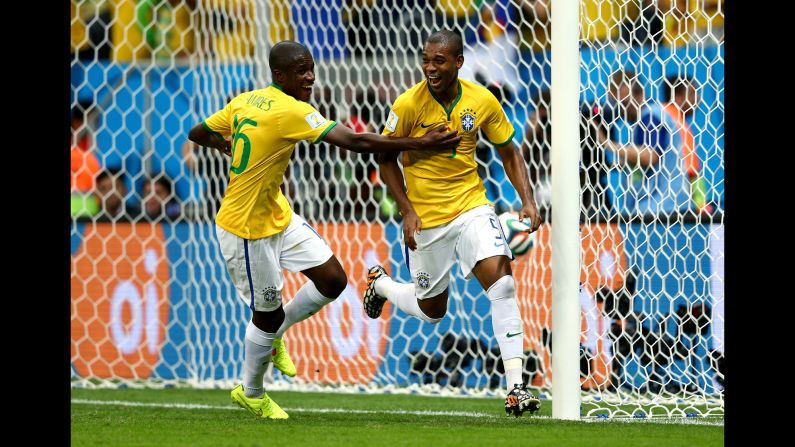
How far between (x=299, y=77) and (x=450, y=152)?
3.00ft

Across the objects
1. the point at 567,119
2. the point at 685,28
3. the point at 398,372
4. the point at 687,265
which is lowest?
the point at 398,372

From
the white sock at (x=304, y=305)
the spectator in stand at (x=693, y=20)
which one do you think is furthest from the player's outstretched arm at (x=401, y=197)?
the spectator in stand at (x=693, y=20)

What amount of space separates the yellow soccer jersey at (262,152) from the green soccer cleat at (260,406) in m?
0.90

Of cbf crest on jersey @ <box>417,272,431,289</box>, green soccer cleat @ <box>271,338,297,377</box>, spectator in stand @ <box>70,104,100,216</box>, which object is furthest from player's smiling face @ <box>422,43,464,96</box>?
spectator in stand @ <box>70,104,100,216</box>

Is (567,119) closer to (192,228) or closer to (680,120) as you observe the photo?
(680,120)

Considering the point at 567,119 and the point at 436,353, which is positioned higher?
the point at 567,119

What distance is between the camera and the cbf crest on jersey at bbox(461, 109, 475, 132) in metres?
6.43

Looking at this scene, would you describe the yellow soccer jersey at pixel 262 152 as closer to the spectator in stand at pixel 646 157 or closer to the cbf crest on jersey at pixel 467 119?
the cbf crest on jersey at pixel 467 119

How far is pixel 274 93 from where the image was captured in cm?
632

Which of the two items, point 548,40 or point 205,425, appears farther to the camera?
point 548,40

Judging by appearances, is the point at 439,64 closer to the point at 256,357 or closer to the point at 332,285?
the point at 332,285

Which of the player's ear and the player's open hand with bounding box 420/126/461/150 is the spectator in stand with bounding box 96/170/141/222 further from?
the player's open hand with bounding box 420/126/461/150

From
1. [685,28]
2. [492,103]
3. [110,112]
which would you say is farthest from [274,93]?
[110,112]

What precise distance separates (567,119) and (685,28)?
5.41ft
